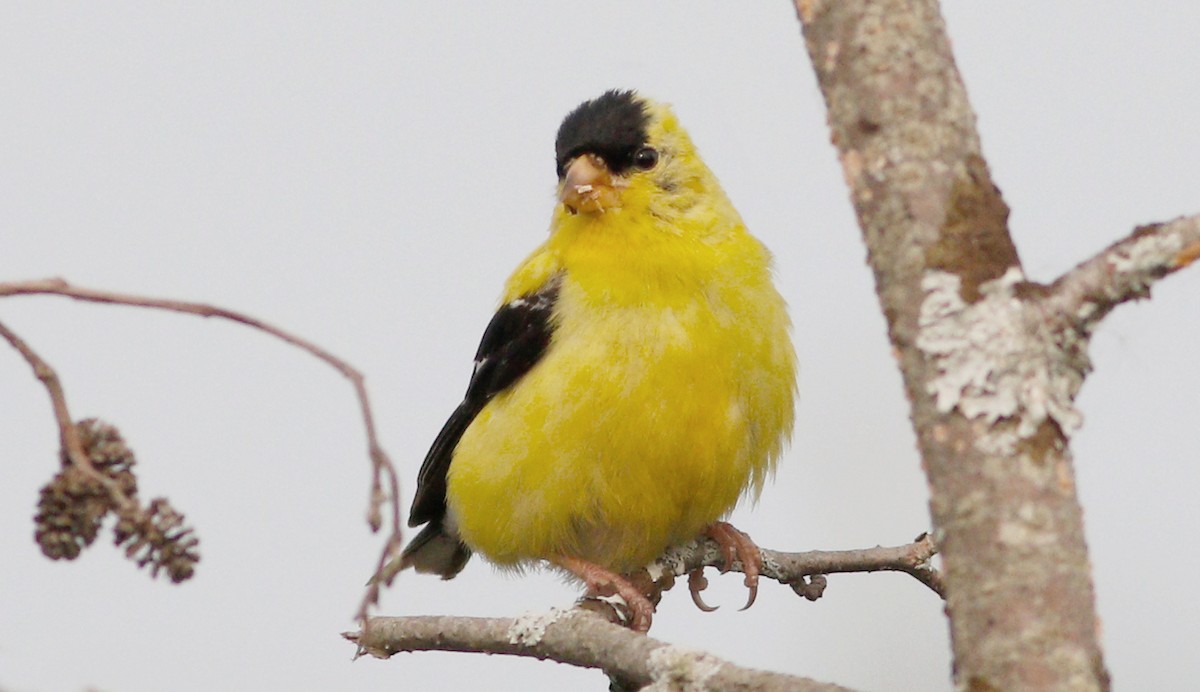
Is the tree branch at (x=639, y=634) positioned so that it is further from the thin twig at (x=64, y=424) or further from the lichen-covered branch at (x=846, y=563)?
the thin twig at (x=64, y=424)

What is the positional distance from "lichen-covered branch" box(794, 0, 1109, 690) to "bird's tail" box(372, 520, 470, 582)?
11.0 ft

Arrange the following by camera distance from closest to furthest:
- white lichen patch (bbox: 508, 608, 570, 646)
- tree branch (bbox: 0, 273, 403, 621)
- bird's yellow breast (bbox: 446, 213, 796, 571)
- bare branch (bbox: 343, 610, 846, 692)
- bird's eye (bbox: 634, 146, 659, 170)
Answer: tree branch (bbox: 0, 273, 403, 621) < bare branch (bbox: 343, 610, 846, 692) < white lichen patch (bbox: 508, 608, 570, 646) < bird's yellow breast (bbox: 446, 213, 796, 571) < bird's eye (bbox: 634, 146, 659, 170)

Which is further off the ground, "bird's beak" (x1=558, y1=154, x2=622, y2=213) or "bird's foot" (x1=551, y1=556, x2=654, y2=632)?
"bird's beak" (x1=558, y1=154, x2=622, y2=213)

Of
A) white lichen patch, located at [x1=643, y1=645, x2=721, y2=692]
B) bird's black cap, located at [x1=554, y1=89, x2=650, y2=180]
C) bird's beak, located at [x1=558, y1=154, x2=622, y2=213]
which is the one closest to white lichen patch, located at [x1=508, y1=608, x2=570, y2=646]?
white lichen patch, located at [x1=643, y1=645, x2=721, y2=692]

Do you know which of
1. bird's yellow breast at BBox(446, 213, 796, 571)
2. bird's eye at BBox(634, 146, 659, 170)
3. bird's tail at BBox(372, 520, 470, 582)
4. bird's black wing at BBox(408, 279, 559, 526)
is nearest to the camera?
bird's yellow breast at BBox(446, 213, 796, 571)

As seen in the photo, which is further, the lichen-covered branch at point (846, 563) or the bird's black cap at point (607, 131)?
the bird's black cap at point (607, 131)

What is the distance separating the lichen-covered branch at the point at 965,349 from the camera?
4.91 feet

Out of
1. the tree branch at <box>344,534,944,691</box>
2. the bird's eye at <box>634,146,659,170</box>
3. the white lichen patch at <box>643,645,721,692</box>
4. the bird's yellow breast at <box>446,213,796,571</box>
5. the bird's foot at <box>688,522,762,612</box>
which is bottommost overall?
the white lichen patch at <box>643,645,721,692</box>

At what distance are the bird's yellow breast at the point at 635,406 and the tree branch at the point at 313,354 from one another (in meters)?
2.26

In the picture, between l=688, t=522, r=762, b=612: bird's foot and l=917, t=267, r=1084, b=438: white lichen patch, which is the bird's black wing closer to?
l=688, t=522, r=762, b=612: bird's foot

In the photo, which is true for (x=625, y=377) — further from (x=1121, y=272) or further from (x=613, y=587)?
(x=1121, y=272)

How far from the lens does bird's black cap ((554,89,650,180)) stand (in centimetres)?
424

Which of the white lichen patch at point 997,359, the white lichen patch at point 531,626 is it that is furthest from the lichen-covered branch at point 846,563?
the white lichen patch at point 997,359

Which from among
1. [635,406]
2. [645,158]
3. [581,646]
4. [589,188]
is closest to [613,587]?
[635,406]
